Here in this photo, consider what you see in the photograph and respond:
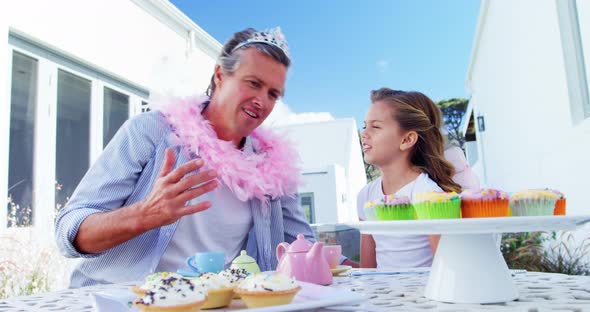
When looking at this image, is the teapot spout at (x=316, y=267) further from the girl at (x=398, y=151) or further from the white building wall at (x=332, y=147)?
the white building wall at (x=332, y=147)

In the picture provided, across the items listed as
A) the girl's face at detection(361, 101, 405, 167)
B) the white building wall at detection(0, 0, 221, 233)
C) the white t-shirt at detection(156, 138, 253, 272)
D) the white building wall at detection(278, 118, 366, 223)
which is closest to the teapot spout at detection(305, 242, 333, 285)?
the white t-shirt at detection(156, 138, 253, 272)

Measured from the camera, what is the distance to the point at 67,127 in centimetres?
422

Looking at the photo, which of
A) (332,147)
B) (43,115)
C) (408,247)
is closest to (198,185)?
(408,247)

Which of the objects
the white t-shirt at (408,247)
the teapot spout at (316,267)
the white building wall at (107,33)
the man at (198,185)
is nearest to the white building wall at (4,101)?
the white building wall at (107,33)

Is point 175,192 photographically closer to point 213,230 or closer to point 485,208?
point 213,230

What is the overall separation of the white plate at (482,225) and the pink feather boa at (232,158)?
2.78 feet

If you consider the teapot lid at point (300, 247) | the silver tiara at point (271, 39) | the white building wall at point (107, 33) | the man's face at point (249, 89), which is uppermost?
the white building wall at point (107, 33)

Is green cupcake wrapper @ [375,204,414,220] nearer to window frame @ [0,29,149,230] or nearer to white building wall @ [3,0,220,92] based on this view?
white building wall @ [3,0,220,92]

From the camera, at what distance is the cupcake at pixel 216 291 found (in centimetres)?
84

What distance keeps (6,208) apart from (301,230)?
281cm

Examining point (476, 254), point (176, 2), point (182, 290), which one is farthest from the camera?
point (176, 2)

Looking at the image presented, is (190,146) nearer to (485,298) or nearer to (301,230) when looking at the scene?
(301,230)

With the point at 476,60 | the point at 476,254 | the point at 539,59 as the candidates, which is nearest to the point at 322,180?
the point at 476,60

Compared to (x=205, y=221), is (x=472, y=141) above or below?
above
